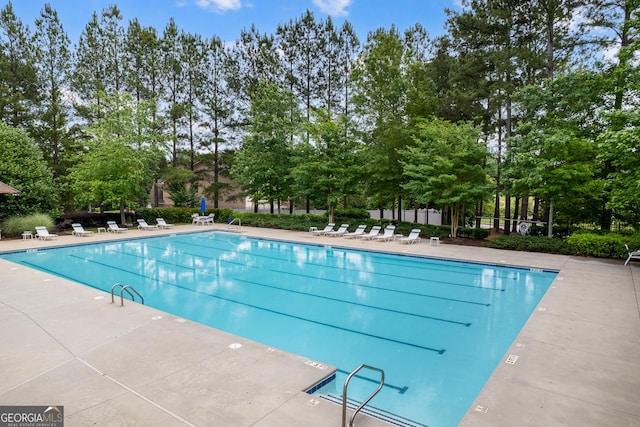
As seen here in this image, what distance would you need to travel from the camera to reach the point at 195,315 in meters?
7.62

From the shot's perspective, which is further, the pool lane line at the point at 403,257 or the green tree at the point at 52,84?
the green tree at the point at 52,84

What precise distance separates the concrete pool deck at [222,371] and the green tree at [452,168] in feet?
27.0

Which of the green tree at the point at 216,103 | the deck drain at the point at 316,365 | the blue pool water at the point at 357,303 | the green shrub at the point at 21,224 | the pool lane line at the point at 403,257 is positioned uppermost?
the green tree at the point at 216,103

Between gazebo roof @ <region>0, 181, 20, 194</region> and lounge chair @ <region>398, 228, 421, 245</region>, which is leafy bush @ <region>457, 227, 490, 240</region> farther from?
gazebo roof @ <region>0, 181, 20, 194</region>

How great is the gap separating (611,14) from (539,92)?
395 cm

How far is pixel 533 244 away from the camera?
544 inches

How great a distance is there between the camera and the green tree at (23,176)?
1731 cm

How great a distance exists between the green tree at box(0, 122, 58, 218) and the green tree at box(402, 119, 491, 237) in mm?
18307

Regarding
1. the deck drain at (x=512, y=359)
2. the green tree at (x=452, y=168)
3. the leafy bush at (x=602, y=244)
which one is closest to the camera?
the deck drain at (x=512, y=359)

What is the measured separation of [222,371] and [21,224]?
1778 centimetres

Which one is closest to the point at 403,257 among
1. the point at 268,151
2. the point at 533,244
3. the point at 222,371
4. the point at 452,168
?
the point at 452,168

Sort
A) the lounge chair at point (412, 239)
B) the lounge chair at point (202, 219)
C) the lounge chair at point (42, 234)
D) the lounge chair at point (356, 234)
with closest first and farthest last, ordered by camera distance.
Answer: the lounge chair at point (42, 234) → the lounge chair at point (412, 239) → the lounge chair at point (356, 234) → the lounge chair at point (202, 219)

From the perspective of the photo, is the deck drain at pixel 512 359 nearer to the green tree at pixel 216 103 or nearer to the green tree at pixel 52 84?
the green tree at pixel 216 103

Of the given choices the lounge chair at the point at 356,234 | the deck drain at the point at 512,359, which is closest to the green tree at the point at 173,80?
the lounge chair at the point at 356,234
